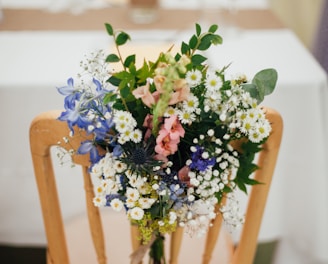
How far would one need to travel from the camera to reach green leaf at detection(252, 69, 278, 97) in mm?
658

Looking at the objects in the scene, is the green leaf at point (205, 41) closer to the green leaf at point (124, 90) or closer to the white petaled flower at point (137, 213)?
the green leaf at point (124, 90)

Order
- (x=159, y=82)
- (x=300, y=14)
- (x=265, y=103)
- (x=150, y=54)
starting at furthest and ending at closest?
1. (x=300, y=14)
2. (x=150, y=54)
3. (x=265, y=103)
4. (x=159, y=82)

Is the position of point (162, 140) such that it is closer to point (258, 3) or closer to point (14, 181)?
point (14, 181)

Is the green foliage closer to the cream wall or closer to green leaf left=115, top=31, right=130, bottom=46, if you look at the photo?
green leaf left=115, top=31, right=130, bottom=46

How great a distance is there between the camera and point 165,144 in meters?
0.61

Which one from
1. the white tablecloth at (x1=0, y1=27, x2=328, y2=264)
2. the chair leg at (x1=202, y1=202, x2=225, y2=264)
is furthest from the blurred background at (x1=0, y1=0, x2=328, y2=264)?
the chair leg at (x1=202, y1=202, x2=225, y2=264)

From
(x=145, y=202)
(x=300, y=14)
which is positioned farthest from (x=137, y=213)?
(x=300, y=14)

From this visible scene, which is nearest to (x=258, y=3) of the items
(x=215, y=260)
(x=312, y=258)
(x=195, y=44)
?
(x=312, y=258)

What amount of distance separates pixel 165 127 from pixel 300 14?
2119mm

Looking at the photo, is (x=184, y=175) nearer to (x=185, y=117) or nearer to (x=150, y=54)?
(x=185, y=117)

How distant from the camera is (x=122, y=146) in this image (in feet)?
2.12

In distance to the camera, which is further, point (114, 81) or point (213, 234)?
point (213, 234)

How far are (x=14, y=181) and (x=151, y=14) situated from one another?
0.74 meters

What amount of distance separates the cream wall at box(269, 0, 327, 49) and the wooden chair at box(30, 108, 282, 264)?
1.78 metres
